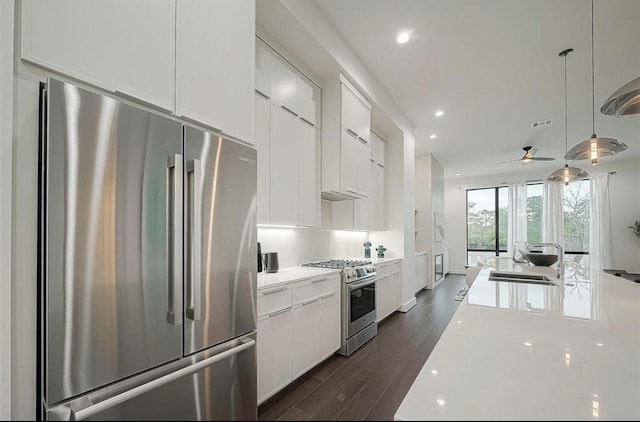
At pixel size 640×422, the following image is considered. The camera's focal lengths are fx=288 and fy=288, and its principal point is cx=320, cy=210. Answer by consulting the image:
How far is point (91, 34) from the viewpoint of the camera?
3.58 feet

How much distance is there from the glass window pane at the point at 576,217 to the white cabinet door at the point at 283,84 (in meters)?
8.50

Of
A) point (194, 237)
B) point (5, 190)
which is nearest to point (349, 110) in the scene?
point (194, 237)

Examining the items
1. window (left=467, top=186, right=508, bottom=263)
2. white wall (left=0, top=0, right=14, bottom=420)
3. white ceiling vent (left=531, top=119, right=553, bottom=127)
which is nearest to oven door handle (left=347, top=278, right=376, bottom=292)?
white wall (left=0, top=0, right=14, bottom=420)

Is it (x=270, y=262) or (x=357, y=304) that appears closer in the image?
(x=270, y=262)

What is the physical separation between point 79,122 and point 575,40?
13.0ft

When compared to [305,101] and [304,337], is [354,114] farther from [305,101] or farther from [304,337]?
[304,337]

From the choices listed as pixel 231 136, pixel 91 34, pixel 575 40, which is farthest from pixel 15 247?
pixel 575 40

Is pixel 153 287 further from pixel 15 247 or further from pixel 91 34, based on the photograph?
pixel 91 34

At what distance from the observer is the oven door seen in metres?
2.98

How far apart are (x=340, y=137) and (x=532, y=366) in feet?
8.75

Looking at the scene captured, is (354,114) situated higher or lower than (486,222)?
higher

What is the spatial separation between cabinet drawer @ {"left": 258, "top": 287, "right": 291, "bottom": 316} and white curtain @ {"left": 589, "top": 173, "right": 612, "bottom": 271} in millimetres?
8488

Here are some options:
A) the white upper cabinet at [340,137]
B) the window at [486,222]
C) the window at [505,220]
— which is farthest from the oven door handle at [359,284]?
the window at [486,222]

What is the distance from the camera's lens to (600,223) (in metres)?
7.22
